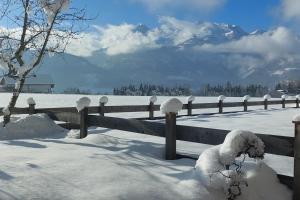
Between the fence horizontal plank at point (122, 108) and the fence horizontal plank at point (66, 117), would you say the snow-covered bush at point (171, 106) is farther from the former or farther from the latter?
the fence horizontal plank at point (122, 108)

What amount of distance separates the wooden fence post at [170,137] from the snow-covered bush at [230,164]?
1470 mm

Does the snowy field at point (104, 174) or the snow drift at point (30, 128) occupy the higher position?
the snow drift at point (30, 128)

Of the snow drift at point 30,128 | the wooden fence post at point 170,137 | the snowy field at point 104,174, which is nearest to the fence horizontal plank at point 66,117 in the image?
the snow drift at point 30,128

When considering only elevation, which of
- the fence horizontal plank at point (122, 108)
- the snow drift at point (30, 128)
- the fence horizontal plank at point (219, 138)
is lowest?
the snow drift at point (30, 128)

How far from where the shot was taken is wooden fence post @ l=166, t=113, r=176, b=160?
7121mm

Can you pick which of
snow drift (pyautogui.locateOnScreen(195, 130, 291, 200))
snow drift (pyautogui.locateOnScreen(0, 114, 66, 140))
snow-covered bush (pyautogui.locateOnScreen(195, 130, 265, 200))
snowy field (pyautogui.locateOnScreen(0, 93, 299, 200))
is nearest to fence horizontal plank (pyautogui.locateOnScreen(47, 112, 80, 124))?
snow drift (pyautogui.locateOnScreen(0, 114, 66, 140))

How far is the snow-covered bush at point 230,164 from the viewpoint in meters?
5.22

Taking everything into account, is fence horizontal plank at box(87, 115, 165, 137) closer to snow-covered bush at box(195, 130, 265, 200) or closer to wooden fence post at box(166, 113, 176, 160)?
wooden fence post at box(166, 113, 176, 160)

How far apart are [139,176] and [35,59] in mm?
7339

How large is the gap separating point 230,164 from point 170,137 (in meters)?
1.94

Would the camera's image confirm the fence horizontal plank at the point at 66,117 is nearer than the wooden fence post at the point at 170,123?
No

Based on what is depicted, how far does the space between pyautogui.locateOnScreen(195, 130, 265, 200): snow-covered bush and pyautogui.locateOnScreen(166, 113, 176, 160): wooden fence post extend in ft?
4.82

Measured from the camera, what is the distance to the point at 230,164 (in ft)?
17.7

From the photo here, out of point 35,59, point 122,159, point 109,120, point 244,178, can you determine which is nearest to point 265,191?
point 244,178
